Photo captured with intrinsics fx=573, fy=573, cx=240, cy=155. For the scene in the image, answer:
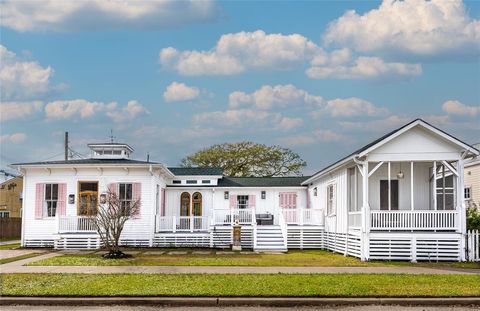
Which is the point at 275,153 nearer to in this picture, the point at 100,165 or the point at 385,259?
the point at 100,165

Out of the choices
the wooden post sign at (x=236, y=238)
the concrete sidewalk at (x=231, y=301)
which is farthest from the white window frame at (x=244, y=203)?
the concrete sidewalk at (x=231, y=301)

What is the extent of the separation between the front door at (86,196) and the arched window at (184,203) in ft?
19.6

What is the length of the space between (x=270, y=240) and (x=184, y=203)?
25.9 ft

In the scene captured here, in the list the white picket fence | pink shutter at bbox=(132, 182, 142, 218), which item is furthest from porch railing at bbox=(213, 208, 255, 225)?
the white picket fence

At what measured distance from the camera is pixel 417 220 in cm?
2009

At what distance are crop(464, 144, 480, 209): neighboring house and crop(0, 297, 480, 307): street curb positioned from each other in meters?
21.1

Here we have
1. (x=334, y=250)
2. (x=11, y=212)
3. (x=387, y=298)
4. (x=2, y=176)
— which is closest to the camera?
(x=387, y=298)

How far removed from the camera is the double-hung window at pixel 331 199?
25031 millimetres

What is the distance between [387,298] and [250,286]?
2.85 m

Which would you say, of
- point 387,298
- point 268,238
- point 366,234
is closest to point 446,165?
point 366,234

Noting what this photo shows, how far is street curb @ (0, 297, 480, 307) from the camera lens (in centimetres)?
1073

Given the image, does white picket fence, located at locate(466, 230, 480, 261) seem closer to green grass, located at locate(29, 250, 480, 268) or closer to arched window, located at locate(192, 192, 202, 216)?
green grass, located at locate(29, 250, 480, 268)

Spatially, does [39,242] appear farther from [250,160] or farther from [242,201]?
[250,160]

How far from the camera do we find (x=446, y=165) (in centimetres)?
2028
